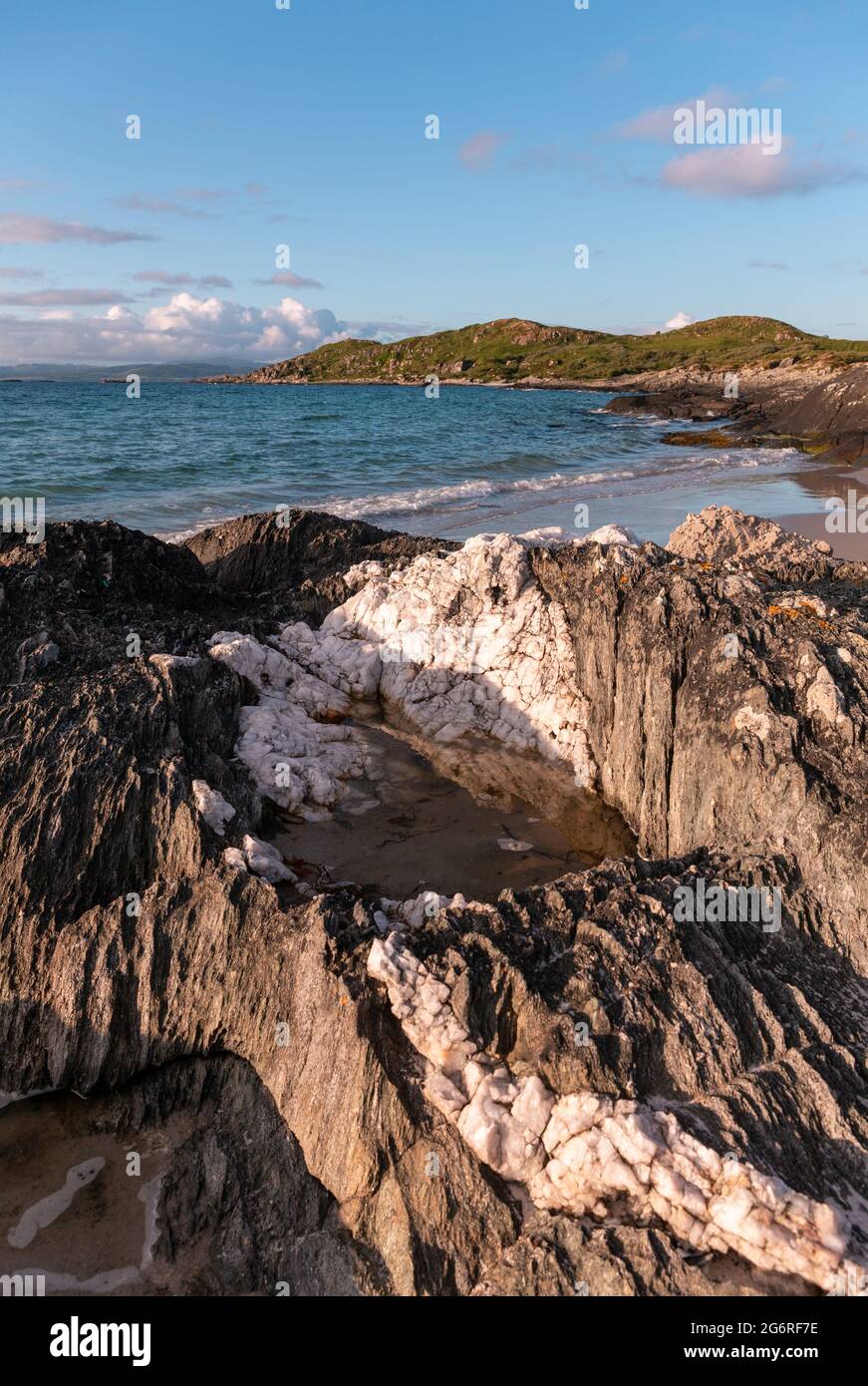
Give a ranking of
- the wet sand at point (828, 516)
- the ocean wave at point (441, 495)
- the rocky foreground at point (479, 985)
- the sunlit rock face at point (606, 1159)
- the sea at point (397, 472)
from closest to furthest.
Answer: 1. the sunlit rock face at point (606, 1159)
2. the rocky foreground at point (479, 985)
3. the wet sand at point (828, 516)
4. the sea at point (397, 472)
5. the ocean wave at point (441, 495)

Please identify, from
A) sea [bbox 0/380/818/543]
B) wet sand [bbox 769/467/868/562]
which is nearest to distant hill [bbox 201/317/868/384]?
sea [bbox 0/380/818/543]

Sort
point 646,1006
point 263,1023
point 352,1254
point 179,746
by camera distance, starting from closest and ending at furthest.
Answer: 1. point 352,1254
2. point 646,1006
3. point 263,1023
4. point 179,746

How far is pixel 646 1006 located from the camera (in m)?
5.89

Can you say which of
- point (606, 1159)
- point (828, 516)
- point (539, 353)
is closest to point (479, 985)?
point (606, 1159)

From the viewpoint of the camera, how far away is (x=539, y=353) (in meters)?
150

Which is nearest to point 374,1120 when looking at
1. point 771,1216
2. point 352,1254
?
point 352,1254

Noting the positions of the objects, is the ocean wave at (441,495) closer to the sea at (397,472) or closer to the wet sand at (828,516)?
the sea at (397,472)

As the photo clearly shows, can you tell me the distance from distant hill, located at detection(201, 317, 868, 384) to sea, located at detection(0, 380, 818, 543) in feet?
181

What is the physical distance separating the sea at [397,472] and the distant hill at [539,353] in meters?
55.2

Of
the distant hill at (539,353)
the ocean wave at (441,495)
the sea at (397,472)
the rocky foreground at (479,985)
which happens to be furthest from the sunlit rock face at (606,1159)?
the distant hill at (539,353)

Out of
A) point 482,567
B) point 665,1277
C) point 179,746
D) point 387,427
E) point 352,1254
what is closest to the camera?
point 665,1277

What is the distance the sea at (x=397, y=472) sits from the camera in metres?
30.0

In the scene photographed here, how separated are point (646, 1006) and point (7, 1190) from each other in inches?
187

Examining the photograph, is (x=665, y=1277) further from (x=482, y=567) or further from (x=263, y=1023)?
(x=482, y=567)
